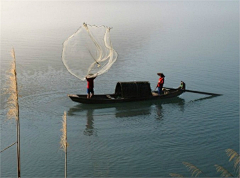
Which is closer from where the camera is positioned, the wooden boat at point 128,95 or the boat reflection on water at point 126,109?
the boat reflection on water at point 126,109

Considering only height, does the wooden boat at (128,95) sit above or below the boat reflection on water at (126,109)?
above

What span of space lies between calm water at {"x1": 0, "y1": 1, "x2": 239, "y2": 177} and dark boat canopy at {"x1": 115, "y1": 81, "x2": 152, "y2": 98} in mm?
446

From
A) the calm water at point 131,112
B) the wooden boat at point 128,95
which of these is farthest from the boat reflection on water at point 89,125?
the wooden boat at point 128,95

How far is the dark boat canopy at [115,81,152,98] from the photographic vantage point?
16516mm

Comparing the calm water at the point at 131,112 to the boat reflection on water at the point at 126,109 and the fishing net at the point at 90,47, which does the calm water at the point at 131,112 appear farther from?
the fishing net at the point at 90,47

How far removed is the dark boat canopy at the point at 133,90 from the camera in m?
16.5

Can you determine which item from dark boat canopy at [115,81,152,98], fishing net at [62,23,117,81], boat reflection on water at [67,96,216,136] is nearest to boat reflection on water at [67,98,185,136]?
boat reflection on water at [67,96,216,136]

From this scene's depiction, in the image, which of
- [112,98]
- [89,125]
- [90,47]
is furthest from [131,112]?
[90,47]

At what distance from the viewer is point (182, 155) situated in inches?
462

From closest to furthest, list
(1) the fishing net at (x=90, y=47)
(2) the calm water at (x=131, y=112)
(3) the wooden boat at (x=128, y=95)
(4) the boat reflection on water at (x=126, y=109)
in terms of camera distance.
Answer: (2) the calm water at (x=131, y=112)
(4) the boat reflection on water at (x=126, y=109)
(1) the fishing net at (x=90, y=47)
(3) the wooden boat at (x=128, y=95)

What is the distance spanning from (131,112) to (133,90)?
51.6 inches

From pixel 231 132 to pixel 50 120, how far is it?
20.7 feet

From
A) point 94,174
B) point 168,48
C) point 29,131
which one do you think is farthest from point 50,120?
point 168,48

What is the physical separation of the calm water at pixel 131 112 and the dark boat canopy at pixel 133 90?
1.46 ft
